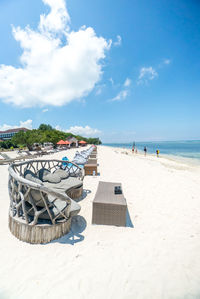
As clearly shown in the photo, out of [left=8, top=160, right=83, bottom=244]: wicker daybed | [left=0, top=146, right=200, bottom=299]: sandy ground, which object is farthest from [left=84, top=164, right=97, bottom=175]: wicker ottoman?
[left=8, top=160, right=83, bottom=244]: wicker daybed

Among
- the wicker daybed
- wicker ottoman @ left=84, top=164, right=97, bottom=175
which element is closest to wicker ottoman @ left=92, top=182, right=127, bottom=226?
the wicker daybed

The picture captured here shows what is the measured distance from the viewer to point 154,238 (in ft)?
9.74

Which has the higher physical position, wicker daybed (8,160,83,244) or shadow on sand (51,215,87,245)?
wicker daybed (8,160,83,244)

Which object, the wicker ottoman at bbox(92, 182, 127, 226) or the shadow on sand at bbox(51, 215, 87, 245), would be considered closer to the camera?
the shadow on sand at bbox(51, 215, 87, 245)

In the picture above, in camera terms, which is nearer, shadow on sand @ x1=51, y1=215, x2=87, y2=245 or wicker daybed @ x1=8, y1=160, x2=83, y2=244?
wicker daybed @ x1=8, y1=160, x2=83, y2=244

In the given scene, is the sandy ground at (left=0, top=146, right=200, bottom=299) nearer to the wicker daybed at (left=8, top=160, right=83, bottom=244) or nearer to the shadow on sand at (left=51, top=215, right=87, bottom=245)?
the shadow on sand at (left=51, top=215, right=87, bottom=245)

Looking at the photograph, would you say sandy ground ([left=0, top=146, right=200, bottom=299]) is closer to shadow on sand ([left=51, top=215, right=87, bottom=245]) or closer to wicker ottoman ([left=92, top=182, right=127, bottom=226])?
shadow on sand ([left=51, top=215, right=87, bottom=245])

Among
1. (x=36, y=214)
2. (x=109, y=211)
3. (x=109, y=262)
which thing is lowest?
(x=109, y=262)

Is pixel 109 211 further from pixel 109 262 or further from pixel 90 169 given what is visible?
pixel 90 169

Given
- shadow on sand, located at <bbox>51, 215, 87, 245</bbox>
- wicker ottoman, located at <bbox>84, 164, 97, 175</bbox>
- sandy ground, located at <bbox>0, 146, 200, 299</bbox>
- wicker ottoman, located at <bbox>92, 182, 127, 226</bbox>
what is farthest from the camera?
wicker ottoman, located at <bbox>84, 164, 97, 175</bbox>

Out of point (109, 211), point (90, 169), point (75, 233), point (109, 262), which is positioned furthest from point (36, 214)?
point (90, 169)

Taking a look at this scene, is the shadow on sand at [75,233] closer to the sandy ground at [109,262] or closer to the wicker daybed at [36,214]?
the sandy ground at [109,262]

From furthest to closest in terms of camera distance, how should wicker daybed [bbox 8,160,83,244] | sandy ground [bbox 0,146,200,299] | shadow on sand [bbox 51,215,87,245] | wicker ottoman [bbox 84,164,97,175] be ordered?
1. wicker ottoman [bbox 84,164,97,175]
2. shadow on sand [bbox 51,215,87,245]
3. wicker daybed [bbox 8,160,83,244]
4. sandy ground [bbox 0,146,200,299]

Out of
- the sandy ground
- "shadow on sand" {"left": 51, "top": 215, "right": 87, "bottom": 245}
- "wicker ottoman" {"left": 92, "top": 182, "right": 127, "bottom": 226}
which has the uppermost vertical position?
"wicker ottoman" {"left": 92, "top": 182, "right": 127, "bottom": 226}
